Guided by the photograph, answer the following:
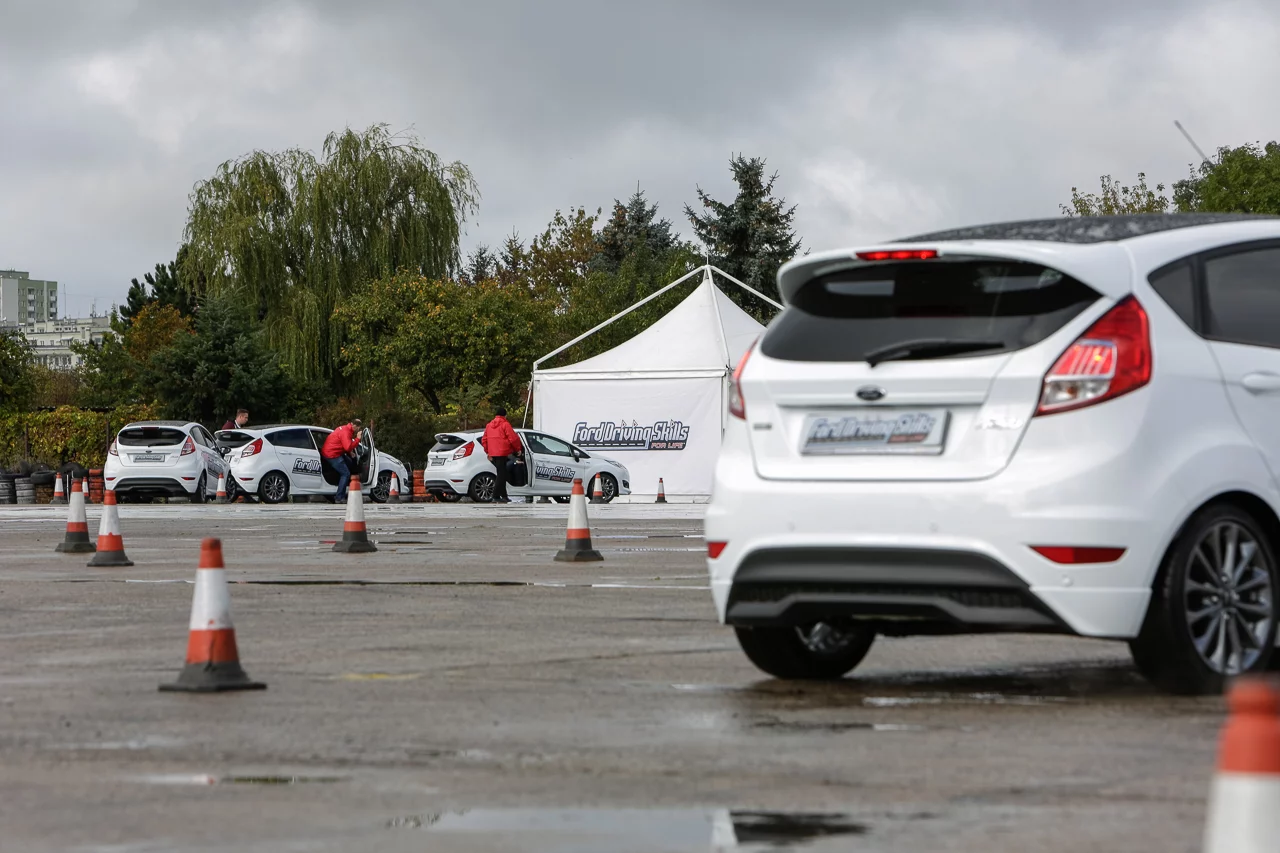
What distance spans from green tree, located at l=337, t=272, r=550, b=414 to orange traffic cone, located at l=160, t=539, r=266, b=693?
47.7 meters

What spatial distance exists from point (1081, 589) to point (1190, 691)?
685mm

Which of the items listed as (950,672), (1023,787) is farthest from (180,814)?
(950,672)

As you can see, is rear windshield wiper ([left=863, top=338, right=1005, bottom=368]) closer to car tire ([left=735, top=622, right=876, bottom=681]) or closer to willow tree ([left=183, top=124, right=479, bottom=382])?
car tire ([left=735, top=622, right=876, bottom=681])

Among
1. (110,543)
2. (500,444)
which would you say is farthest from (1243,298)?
(500,444)

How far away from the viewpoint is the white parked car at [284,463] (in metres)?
38.5

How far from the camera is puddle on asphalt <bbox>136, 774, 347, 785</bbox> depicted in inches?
225

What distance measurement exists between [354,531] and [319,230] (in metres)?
39.8

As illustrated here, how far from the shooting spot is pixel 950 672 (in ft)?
27.9


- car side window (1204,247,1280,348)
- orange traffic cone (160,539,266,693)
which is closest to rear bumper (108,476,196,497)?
orange traffic cone (160,539,266,693)

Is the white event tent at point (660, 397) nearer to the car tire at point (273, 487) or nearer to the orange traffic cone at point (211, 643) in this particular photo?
the car tire at point (273, 487)

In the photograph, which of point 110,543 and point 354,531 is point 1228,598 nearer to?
point 110,543

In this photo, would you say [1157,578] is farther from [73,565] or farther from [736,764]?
[73,565]

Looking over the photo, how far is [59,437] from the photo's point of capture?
51219mm

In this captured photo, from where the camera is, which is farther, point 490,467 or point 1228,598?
point 490,467
